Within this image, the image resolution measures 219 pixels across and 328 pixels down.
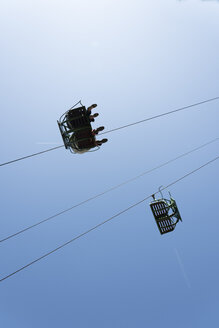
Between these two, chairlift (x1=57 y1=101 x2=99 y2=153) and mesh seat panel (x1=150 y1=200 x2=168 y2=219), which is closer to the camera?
chairlift (x1=57 y1=101 x2=99 y2=153)

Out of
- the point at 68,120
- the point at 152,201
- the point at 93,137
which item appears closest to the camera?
the point at 68,120

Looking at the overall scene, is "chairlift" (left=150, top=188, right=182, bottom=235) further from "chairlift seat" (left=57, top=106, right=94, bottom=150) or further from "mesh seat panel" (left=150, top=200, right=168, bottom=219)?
"chairlift seat" (left=57, top=106, right=94, bottom=150)

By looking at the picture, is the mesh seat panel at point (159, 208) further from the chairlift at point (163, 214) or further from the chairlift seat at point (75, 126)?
the chairlift seat at point (75, 126)

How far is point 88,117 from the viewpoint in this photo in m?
6.69

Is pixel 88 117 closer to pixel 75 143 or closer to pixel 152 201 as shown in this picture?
pixel 75 143

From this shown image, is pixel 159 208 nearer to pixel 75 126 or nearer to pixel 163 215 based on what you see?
pixel 163 215

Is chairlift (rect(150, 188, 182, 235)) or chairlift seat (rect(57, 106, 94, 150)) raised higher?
chairlift seat (rect(57, 106, 94, 150))

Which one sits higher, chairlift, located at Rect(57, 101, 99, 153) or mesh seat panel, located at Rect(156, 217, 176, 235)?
chairlift, located at Rect(57, 101, 99, 153)

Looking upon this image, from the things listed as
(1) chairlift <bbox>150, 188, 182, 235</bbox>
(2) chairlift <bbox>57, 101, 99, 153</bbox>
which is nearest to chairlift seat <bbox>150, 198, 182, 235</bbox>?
(1) chairlift <bbox>150, 188, 182, 235</bbox>

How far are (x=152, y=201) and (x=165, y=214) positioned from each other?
2.63 feet

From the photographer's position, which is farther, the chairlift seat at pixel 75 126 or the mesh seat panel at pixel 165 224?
the mesh seat panel at pixel 165 224

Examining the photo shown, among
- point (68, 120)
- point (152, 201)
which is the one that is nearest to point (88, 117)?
point (68, 120)

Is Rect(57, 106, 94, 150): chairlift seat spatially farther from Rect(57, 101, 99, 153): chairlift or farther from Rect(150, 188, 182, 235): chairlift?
Rect(150, 188, 182, 235): chairlift

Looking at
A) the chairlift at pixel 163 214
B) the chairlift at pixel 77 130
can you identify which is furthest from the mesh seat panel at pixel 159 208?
the chairlift at pixel 77 130
